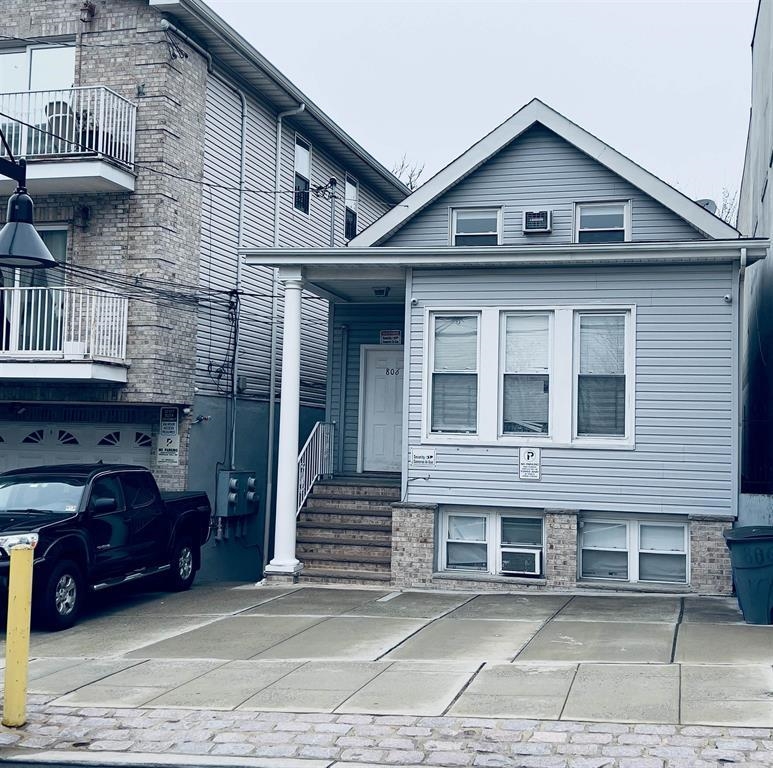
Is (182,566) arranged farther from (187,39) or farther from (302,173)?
(302,173)

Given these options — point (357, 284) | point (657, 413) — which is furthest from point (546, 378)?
point (357, 284)

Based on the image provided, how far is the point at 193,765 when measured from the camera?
6.29 meters

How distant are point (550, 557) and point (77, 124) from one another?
932 cm

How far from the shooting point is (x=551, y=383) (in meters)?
13.6

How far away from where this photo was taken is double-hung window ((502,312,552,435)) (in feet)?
44.9

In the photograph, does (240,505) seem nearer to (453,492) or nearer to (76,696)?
(453,492)

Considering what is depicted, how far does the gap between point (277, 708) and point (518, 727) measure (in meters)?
1.79

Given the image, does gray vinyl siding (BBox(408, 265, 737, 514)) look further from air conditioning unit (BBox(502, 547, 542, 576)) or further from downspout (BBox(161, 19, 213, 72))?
downspout (BBox(161, 19, 213, 72))

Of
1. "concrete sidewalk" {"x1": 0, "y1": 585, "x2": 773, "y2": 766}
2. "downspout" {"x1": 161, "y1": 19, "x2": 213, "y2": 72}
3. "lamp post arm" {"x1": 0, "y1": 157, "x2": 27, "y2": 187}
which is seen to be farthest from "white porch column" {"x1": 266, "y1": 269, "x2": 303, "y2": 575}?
"lamp post arm" {"x1": 0, "y1": 157, "x2": 27, "y2": 187}

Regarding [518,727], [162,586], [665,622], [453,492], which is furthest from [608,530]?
[518,727]

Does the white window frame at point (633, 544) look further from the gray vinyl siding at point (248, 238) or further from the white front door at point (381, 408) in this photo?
the gray vinyl siding at point (248, 238)

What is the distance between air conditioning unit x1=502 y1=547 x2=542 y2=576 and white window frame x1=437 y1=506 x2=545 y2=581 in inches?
0.7

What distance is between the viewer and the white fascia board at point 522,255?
506 inches

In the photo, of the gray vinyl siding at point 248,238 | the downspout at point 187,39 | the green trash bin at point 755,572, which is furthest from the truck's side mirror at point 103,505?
the downspout at point 187,39
